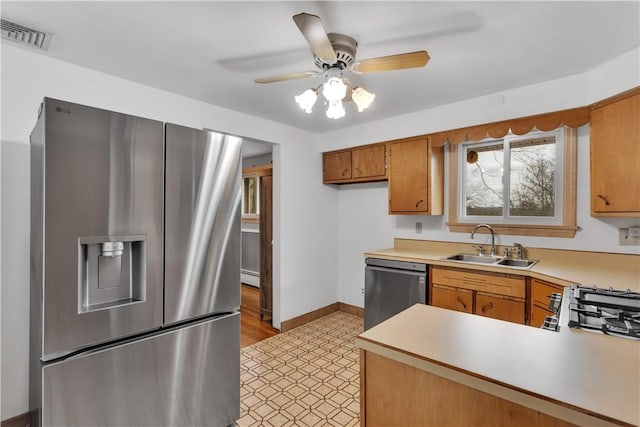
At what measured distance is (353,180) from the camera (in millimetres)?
3828

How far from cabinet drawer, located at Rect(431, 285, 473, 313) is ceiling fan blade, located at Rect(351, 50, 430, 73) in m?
1.90

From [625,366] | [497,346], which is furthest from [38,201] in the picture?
[625,366]

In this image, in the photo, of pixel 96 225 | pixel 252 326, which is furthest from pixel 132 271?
pixel 252 326

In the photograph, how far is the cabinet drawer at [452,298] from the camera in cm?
261

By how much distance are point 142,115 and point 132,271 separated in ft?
4.91

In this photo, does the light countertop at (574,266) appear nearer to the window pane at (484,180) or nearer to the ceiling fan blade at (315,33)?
the window pane at (484,180)

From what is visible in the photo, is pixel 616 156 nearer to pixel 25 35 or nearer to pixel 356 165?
pixel 356 165

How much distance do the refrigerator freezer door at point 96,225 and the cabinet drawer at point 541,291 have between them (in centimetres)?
246

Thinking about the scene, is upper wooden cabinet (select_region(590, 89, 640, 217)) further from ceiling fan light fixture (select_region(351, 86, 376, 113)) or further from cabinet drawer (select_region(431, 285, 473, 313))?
ceiling fan light fixture (select_region(351, 86, 376, 113))

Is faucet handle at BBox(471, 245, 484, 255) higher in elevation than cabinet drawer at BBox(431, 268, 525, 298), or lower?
higher

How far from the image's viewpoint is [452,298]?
2.70 meters

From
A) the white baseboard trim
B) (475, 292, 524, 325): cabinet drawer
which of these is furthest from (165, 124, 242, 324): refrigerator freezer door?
the white baseboard trim

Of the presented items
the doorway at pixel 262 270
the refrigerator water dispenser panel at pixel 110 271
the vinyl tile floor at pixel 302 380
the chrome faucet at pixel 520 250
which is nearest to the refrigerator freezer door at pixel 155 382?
the refrigerator water dispenser panel at pixel 110 271

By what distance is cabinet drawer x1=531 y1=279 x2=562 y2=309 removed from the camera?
211 centimetres
